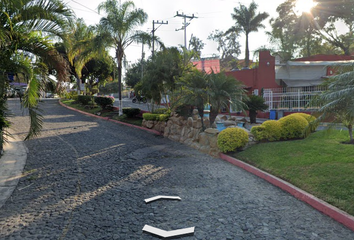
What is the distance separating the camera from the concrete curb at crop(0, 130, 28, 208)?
21.4ft

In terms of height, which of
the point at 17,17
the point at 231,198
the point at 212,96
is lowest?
the point at 231,198

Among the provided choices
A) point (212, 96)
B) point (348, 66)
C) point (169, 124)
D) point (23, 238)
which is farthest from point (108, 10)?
point (23, 238)

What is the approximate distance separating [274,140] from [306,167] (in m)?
3.08

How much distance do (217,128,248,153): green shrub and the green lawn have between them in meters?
0.28

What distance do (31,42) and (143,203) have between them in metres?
5.23

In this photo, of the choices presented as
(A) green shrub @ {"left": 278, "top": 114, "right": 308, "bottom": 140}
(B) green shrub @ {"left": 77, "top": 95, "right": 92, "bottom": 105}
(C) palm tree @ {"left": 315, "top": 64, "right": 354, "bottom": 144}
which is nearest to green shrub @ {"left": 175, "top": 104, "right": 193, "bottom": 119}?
(A) green shrub @ {"left": 278, "top": 114, "right": 308, "bottom": 140}

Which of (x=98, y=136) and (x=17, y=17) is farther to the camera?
(x=98, y=136)

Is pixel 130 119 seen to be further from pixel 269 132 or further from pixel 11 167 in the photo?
pixel 11 167

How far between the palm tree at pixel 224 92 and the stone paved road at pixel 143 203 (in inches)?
93.6

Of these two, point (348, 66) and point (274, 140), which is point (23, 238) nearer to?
point (348, 66)

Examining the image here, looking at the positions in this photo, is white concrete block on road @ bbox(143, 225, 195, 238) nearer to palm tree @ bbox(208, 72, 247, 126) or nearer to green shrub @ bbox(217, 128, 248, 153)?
green shrub @ bbox(217, 128, 248, 153)

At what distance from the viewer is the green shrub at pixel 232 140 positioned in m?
9.59

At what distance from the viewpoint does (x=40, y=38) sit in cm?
803

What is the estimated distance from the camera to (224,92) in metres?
11.1
